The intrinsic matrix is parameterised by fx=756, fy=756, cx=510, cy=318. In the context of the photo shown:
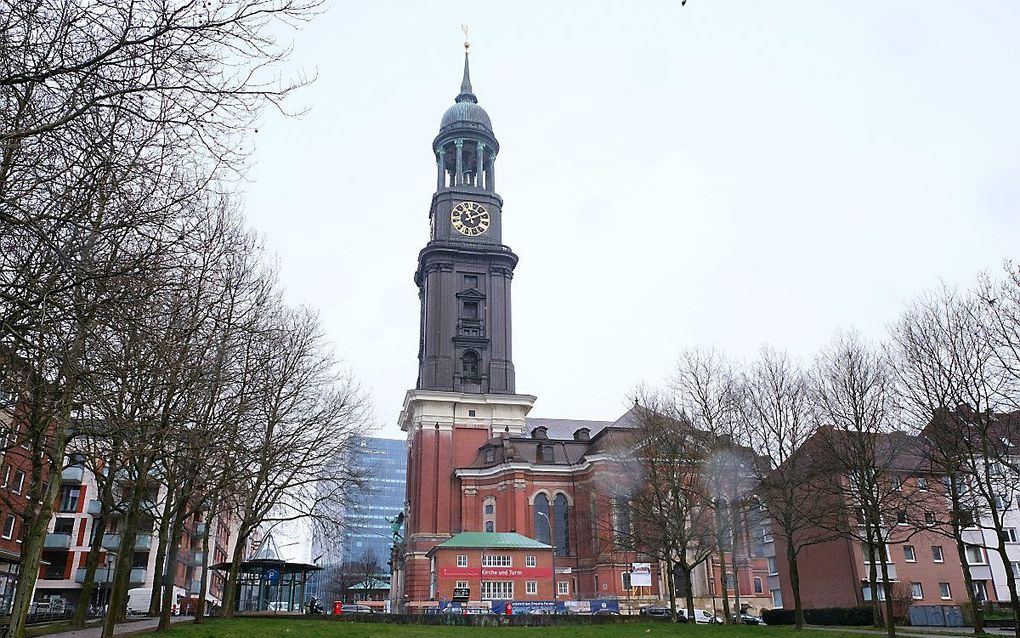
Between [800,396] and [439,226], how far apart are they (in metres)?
46.0


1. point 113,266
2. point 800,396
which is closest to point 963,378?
point 800,396

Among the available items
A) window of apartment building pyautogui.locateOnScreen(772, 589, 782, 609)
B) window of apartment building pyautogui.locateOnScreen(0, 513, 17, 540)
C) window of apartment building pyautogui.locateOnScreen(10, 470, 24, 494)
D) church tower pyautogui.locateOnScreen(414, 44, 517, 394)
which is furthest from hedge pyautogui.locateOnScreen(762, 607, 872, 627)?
window of apartment building pyautogui.locateOnScreen(0, 513, 17, 540)

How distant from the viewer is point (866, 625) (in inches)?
1478

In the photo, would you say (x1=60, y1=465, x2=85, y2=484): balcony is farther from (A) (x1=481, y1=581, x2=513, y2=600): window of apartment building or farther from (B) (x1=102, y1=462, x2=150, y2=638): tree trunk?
(B) (x1=102, y1=462, x2=150, y2=638): tree trunk

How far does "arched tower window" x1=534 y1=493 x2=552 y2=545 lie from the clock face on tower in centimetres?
2596

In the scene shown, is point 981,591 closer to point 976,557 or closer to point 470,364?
point 976,557

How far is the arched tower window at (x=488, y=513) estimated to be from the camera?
63169mm

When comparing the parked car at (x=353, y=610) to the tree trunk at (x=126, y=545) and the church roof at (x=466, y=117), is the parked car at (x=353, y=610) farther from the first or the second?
the church roof at (x=466, y=117)

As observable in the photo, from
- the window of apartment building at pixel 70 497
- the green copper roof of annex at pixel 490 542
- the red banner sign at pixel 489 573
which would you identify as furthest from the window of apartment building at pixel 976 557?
the window of apartment building at pixel 70 497

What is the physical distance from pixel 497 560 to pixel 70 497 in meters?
32.3

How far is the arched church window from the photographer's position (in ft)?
226

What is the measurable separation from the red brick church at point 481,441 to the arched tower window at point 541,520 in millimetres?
90

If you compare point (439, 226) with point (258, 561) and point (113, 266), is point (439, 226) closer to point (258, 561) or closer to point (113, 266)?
point (258, 561)

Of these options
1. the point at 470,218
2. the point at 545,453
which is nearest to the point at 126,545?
the point at 545,453
